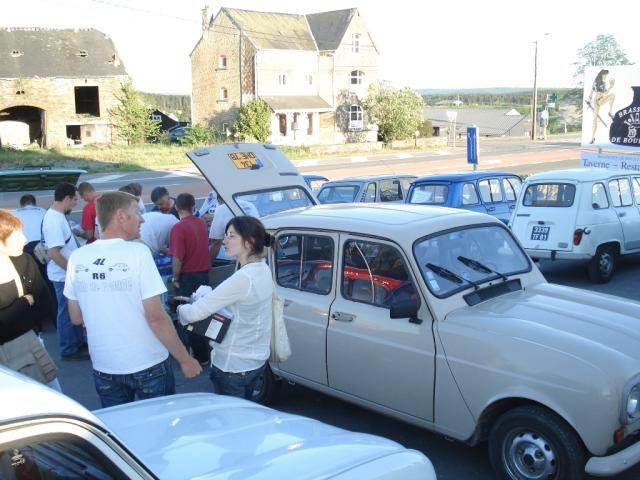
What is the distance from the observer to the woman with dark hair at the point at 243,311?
4004mm

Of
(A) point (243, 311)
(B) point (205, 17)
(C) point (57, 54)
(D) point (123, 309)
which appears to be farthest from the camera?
(B) point (205, 17)

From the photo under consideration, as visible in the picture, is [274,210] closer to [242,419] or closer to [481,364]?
[481,364]

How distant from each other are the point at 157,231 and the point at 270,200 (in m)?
1.44

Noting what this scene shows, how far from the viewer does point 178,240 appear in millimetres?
7160

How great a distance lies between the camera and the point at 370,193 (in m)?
14.4

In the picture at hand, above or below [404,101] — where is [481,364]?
below

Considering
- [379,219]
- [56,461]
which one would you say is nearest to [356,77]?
[379,219]

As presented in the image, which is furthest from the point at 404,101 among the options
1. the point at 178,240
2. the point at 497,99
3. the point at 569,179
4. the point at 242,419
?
the point at 497,99

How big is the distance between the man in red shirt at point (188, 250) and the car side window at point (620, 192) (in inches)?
271

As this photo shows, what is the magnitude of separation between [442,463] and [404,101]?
157 feet

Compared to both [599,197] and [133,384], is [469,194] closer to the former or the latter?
[599,197]

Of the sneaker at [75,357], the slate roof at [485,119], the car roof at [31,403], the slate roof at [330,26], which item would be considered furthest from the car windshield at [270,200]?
the slate roof at [485,119]

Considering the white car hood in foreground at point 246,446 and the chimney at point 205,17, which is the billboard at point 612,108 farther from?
the chimney at point 205,17

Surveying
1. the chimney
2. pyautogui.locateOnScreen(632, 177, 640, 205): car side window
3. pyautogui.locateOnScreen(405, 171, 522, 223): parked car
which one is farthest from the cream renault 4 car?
the chimney
